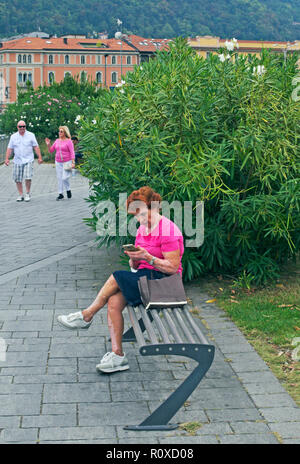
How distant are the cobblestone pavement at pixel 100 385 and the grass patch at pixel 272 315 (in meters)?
0.10

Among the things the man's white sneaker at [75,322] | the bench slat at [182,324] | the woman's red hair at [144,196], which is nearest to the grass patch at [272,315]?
the bench slat at [182,324]

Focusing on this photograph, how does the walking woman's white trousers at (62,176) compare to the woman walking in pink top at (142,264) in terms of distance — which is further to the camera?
the walking woman's white trousers at (62,176)

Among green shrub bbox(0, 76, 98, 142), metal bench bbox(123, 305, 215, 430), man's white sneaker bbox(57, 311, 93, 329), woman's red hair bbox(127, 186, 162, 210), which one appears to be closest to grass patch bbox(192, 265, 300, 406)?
metal bench bbox(123, 305, 215, 430)

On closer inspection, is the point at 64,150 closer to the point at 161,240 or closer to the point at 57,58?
the point at 161,240

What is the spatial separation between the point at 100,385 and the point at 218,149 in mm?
3177

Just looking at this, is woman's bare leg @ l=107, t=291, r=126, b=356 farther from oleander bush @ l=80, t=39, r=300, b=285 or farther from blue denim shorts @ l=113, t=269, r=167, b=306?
oleander bush @ l=80, t=39, r=300, b=285

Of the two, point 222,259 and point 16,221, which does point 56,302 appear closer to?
point 222,259

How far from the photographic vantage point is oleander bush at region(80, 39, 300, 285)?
296 inches

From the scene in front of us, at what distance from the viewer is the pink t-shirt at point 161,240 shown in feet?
18.0

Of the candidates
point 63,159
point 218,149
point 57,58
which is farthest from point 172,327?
point 57,58

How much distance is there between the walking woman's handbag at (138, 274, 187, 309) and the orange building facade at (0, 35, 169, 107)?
13097cm

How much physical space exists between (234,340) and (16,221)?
749 cm

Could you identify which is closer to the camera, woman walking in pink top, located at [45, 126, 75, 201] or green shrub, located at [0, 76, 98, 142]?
woman walking in pink top, located at [45, 126, 75, 201]

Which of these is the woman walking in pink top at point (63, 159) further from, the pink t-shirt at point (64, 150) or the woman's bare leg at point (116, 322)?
the woman's bare leg at point (116, 322)
